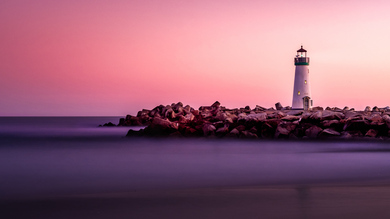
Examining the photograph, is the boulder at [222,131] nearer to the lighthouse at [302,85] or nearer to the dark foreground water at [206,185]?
the dark foreground water at [206,185]

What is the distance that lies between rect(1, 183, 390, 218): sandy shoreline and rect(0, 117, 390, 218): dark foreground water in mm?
11

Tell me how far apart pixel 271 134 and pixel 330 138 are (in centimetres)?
216

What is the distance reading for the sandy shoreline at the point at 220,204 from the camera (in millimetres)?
5387

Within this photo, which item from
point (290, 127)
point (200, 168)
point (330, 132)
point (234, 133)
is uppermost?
point (290, 127)

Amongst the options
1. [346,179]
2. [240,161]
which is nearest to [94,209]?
[346,179]

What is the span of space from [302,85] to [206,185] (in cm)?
2390

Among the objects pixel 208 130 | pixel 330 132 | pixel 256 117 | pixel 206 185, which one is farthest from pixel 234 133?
pixel 206 185

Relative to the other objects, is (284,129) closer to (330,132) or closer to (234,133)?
(330,132)

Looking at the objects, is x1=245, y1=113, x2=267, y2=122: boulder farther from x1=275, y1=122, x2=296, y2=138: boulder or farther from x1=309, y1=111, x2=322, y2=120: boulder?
x1=309, y1=111, x2=322, y2=120: boulder

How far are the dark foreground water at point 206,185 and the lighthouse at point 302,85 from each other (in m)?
16.0

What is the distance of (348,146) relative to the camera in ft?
51.8

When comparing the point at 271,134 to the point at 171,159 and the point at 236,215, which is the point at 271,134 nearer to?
the point at 171,159

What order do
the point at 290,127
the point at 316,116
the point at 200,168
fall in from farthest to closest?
the point at 290,127 < the point at 316,116 < the point at 200,168

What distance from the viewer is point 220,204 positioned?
19.6 ft
